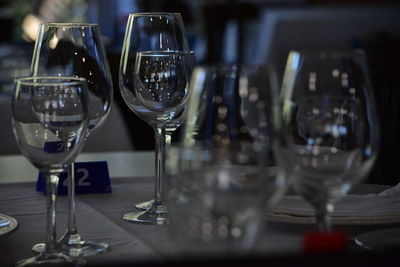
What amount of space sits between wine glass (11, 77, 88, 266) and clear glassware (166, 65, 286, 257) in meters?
Result: 0.23

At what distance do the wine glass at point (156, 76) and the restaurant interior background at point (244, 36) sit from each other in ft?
2.83

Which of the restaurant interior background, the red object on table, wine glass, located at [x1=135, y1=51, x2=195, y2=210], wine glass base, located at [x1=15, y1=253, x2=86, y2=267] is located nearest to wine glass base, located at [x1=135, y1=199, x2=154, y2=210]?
wine glass, located at [x1=135, y1=51, x2=195, y2=210]

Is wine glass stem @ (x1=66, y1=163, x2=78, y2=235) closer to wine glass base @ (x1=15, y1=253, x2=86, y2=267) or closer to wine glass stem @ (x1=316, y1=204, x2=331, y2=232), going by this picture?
wine glass base @ (x1=15, y1=253, x2=86, y2=267)

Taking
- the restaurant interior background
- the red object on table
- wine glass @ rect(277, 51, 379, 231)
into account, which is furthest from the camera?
the restaurant interior background

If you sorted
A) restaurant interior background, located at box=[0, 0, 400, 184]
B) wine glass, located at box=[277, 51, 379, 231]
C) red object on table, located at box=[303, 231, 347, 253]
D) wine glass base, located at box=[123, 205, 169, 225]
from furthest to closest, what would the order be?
restaurant interior background, located at box=[0, 0, 400, 184]
wine glass base, located at box=[123, 205, 169, 225]
wine glass, located at box=[277, 51, 379, 231]
red object on table, located at box=[303, 231, 347, 253]

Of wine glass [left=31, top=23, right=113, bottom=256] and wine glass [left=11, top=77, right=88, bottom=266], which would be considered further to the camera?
wine glass [left=31, top=23, right=113, bottom=256]

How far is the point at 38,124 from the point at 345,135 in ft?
1.06

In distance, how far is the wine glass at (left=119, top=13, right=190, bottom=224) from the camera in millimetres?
1202

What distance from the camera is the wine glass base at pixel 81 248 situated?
1.03m

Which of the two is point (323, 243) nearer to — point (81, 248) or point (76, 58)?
point (81, 248)

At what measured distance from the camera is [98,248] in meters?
1.05

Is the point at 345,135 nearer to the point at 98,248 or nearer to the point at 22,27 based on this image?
the point at 98,248

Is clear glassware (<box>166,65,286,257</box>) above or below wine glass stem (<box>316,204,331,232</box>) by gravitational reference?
above

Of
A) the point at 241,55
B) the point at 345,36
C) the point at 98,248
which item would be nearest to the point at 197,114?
the point at 98,248
